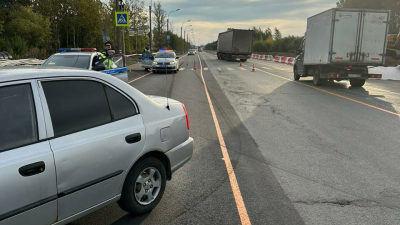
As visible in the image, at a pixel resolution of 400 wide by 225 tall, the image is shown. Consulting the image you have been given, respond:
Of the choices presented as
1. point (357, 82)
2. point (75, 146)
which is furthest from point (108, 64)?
point (357, 82)

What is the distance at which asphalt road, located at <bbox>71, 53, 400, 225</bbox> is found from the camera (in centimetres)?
366

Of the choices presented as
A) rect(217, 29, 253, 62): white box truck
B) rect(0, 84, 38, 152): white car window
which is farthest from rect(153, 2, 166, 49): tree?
rect(0, 84, 38, 152): white car window

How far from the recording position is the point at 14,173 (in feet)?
7.65

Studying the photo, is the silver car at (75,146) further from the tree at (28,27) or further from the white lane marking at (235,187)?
the tree at (28,27)

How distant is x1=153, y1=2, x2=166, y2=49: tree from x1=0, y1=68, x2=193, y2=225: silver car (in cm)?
7792

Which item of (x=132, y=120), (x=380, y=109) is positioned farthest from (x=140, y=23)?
(x=132, y=120)

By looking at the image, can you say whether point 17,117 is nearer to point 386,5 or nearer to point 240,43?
point 240,43

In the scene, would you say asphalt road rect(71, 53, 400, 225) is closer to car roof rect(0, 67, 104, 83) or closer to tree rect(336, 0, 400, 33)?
car roof rect(0, 67, 104, 83)

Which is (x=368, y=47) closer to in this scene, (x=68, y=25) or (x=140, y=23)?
(x=68, y=25)

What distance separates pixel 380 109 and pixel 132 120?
8.81 metres

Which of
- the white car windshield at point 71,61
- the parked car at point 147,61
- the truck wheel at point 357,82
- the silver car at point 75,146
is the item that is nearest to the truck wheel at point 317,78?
the truck wheel at point 357,82

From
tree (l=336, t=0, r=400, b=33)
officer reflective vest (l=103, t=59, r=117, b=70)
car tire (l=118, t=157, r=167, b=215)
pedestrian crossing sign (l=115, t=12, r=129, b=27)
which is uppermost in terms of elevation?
tree (l=336, t=0, r=400, b=33)

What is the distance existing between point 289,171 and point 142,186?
7.95 ft

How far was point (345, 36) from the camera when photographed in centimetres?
1450
